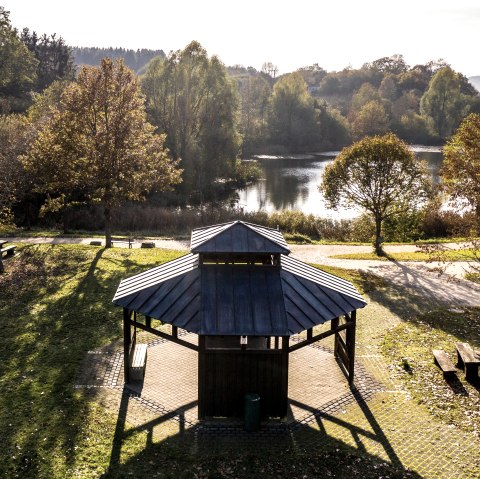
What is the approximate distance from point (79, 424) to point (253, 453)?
4.05 metres

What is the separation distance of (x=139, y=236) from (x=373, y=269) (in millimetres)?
15439

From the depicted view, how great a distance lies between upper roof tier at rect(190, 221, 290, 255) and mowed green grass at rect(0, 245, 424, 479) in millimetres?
4517

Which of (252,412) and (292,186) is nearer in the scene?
(252,412)

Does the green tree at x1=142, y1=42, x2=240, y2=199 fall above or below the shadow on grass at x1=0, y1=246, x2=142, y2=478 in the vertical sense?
above

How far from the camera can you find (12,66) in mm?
57219

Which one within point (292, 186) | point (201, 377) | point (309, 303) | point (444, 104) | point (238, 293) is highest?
point (444, 104)

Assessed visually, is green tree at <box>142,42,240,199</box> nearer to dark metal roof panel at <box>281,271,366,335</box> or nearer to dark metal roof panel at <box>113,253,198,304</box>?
dark metal roof panel at <box>113,253,198,304</box>

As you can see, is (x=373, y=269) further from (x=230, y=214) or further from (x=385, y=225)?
(x=230, y=214)

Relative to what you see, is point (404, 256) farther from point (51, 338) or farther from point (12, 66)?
point (12, 66)

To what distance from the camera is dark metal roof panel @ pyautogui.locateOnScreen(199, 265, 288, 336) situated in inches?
464

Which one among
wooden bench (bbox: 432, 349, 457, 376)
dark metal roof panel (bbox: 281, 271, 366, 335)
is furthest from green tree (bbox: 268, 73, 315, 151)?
dark metal roof panel (bbox: 281, 271, 366, 335)

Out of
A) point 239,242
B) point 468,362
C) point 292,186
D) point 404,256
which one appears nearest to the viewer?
point 239,242

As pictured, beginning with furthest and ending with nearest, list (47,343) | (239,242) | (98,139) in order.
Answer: (98,139) → (47,343) → (239,242)

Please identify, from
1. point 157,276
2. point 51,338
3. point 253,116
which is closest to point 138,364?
point 157,276
